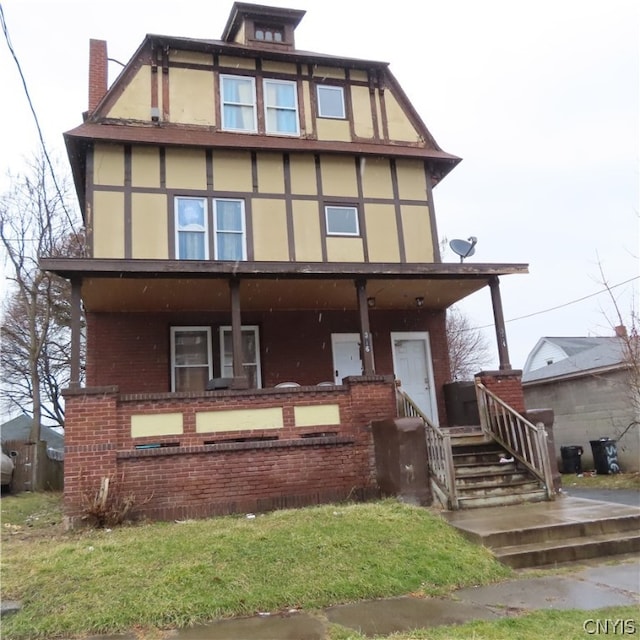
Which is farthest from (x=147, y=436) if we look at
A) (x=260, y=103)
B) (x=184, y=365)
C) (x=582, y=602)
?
(x=260, y=103)

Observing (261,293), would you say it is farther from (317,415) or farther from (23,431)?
(23,431)

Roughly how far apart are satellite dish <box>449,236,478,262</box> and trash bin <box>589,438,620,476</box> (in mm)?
6054

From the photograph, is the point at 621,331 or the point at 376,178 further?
the point at 376,178

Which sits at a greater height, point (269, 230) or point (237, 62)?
point (237, 62)

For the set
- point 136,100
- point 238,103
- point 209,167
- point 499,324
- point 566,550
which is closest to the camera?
point 566,550

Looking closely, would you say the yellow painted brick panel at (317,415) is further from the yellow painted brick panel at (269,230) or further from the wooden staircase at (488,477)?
the yellow painted brick panel at (269,230)

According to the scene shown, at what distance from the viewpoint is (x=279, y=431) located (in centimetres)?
953

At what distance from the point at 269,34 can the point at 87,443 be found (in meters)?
10.9

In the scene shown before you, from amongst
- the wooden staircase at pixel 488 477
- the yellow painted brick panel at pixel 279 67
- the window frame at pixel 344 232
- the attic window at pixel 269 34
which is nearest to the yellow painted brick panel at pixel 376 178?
the window frame at pixel 344 232

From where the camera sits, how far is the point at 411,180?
547 inches

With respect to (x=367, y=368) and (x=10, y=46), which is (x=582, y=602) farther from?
(x=10, y=46)

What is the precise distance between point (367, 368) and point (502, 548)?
4283 millimetres

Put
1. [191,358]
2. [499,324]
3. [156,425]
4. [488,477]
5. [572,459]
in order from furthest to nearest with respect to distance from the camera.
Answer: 1. [572,459]
2. [191,358]
3. [499,324]
4. [488,477]
5. [156,425]

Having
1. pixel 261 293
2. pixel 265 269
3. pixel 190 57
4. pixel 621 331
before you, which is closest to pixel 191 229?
pixel 261 293
